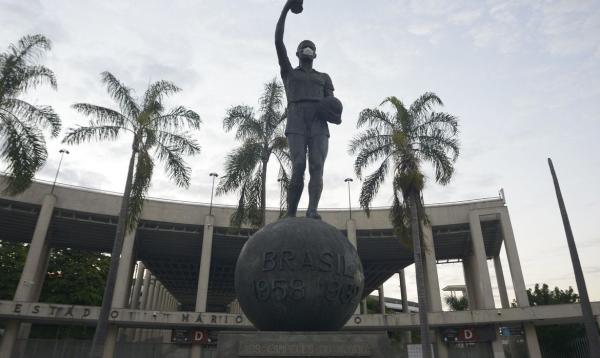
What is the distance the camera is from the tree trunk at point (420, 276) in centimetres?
1468

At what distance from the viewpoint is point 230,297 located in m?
53.4

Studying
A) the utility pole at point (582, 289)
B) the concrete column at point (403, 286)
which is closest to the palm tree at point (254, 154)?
the utility pole at point (582, 289)

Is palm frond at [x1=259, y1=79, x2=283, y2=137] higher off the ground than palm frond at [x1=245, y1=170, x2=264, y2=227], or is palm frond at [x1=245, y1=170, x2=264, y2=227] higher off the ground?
palm frond at [x1=259, y1=79, x2=283, y2=137]

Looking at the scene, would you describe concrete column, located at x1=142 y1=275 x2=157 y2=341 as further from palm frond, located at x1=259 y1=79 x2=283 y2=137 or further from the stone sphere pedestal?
the stone sphere pedestal

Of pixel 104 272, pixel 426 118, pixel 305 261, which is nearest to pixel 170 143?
pixel 426 118

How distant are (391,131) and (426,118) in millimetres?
1632

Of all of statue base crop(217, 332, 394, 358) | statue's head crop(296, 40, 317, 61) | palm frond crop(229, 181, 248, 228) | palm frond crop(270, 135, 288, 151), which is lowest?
statue base crop(217, 332, 394, 358)

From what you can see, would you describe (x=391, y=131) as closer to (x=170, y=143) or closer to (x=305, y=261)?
(x=170, y=143)

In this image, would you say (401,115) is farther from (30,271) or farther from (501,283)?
(30,271)

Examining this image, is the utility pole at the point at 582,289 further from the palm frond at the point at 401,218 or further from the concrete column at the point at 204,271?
the concrete column at the point at 204,271

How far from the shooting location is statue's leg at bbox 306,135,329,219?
654 centimetres

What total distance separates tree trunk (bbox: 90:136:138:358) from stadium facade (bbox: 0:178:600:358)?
680 cm

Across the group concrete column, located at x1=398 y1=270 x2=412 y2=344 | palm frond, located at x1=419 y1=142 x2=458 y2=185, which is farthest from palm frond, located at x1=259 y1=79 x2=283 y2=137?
concrete column, located at x1=398 y1=270 x2=412 y2=344

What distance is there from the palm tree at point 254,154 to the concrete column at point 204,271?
23.6 feet
